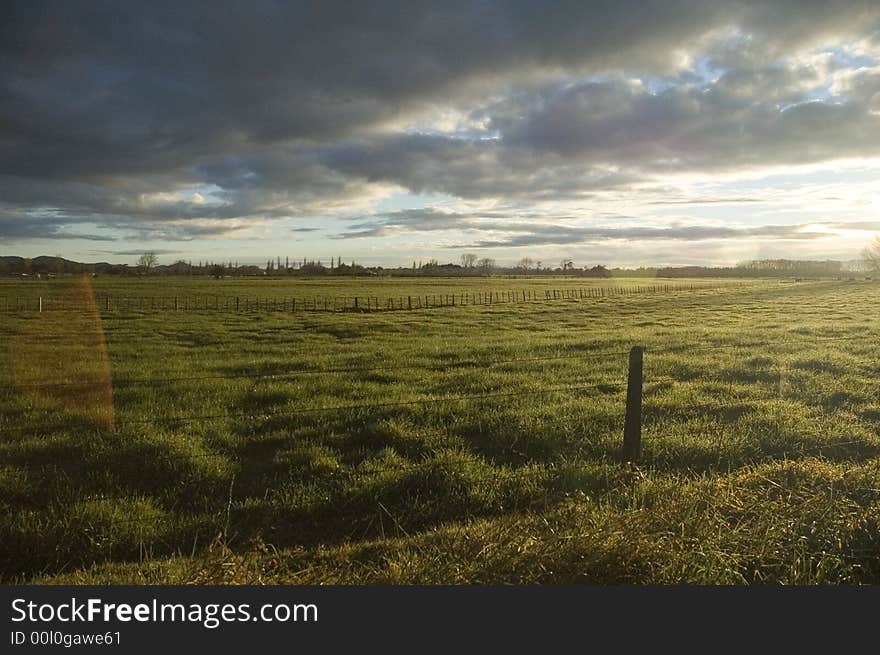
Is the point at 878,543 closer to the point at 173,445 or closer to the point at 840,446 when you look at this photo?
the point at 840,446

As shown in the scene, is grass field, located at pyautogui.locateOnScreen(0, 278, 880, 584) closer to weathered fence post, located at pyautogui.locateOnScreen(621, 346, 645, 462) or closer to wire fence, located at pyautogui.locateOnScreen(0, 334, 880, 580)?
wire fence, located at pyautogui.locateOnScreen(0, 334, 880, 580)

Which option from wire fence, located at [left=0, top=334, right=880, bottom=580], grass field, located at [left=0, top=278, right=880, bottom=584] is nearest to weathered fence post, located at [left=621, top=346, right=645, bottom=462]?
grass field, located at [left=0, top=278, right=880, bottom=584]

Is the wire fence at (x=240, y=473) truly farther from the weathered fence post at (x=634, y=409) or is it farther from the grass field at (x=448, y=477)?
the weathered fence post at (x=634, y=409)

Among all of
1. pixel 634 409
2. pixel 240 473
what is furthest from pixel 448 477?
pixel 240 473

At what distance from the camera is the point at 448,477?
7574 millimetres

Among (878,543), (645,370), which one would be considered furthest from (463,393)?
(878,543)

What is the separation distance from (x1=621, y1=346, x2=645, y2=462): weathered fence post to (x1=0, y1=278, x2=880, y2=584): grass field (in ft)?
0.84

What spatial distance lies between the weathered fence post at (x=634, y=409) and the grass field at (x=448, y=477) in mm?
255

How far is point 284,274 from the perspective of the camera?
186 m

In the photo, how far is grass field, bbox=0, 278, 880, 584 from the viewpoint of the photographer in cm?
490

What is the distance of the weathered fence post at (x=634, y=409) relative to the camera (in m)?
7.53

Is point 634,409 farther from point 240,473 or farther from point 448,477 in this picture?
point 240,473

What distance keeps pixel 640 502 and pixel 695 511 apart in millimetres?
918

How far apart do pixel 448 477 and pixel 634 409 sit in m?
2.40
